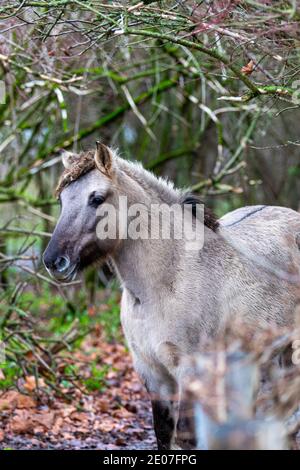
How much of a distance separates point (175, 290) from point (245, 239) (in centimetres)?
95

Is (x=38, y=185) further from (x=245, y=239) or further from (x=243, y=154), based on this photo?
(x=245, y=239)

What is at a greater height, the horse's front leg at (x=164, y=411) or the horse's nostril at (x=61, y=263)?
the horse's nostril at (x=61, y=263)

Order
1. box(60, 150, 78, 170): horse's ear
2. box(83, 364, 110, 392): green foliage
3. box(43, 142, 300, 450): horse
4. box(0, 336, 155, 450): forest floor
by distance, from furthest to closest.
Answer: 1. box(83, 364, 110, 392): green foliage
2. box(0, 336, 155, 450): forest floor
3. box(60, 150, 78, 170): horse's ear
4. box(43, 142, 300, 450): horse

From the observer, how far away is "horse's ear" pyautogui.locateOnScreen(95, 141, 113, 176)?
538 cm

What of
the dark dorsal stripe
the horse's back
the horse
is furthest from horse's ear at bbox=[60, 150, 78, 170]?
the horse's back

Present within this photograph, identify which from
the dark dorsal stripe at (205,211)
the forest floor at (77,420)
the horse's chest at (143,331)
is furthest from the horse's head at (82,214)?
the forest floor at (77,420)

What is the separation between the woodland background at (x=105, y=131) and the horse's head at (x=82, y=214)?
2.66 feet

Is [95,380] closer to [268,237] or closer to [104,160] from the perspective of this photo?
[268,237]

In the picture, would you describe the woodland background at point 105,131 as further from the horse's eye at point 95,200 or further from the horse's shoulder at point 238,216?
the horse's eye at point 95,200

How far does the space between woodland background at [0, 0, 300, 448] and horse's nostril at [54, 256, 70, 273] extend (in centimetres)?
144

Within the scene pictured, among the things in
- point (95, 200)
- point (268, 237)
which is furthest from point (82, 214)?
point (268, 237)

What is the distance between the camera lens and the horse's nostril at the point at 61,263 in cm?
517

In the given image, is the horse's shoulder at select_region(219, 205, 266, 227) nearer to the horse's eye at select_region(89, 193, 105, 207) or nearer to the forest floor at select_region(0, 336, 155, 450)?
the horse's eye at select_region(89, 193, 105, 207)

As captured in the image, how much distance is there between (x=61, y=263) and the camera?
5.18 meters
